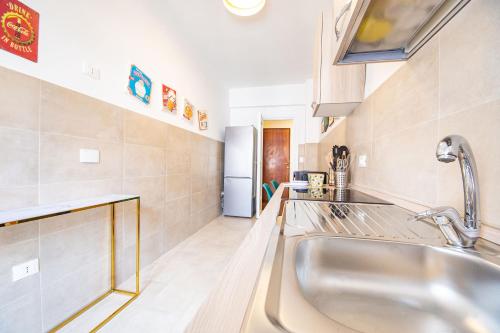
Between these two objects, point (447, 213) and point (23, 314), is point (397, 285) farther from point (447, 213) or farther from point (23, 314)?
point (23, 314)

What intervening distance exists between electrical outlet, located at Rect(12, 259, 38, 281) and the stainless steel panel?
259cm

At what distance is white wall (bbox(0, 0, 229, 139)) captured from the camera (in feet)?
3.45

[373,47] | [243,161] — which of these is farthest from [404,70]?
[243,161]

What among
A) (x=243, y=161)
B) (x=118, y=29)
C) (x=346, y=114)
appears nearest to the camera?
(x=118, y=29)

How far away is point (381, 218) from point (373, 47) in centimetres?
67

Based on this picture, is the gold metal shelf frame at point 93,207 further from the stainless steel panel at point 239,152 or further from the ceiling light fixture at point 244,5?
the stainless steel panel at point 239,152

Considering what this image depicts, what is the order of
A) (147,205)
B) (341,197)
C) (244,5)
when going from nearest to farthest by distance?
1. (341,197)
2. (244,5)
3. (147,205)

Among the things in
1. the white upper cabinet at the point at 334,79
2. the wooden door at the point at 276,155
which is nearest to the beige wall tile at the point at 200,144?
the white upper cabinet at the point at 334,79

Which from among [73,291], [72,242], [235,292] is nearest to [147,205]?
[72,242]

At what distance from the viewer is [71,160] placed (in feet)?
3.79

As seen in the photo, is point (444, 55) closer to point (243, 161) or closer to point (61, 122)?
point (61, 122)

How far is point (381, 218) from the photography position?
0.68m

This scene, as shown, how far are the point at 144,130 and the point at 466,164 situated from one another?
1938 millimetres

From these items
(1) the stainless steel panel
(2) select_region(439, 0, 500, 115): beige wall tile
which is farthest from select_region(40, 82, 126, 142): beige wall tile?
(1) the stainless steel panel
